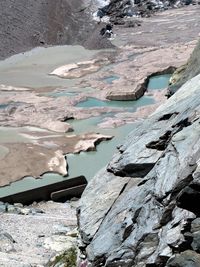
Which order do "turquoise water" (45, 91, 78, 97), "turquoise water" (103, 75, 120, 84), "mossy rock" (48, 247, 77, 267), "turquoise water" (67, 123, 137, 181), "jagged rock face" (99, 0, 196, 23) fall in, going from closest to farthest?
"mossy rock" (48, 247, 77, 267) < "turquoise water" (67, 123, 137, 181) < "turquoise water" (45, 91, 78, 97) < "turquoise water" (103, 75, 120, 84) < "jagged rock face" (99, 0, 196, 23)

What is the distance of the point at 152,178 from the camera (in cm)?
876

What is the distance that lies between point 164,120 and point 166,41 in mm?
29415

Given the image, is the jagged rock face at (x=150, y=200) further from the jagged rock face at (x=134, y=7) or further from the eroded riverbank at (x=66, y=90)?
the jagged rock face at (x=134, y=7)

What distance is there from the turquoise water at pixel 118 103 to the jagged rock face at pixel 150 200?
16.9 metres

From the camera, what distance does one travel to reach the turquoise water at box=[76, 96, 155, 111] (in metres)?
28.5

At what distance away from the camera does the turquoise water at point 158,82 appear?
31.3 m

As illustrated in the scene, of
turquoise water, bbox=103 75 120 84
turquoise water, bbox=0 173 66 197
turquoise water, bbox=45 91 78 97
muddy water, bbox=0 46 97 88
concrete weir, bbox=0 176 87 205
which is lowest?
muddy water, bbox=0 46 97 88

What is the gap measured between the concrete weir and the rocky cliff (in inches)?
316

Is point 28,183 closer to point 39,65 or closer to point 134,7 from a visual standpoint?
point 39,65

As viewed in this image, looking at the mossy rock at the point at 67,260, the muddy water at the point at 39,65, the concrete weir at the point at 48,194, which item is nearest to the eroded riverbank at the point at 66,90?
the muddy water at the point at 39,65

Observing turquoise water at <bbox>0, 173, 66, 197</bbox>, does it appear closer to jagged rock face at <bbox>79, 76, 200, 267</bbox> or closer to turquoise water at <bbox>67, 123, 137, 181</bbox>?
turquoise water at <bbox>67, 123, 137, 181</bbox>

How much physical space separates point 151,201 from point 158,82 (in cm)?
2440

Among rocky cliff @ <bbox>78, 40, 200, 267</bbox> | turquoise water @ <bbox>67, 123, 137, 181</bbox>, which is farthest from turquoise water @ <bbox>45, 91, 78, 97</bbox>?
rocky cliff @ <bbox>78, 40, 200, 267</bbox>

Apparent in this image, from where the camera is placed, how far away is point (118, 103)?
2916cm
